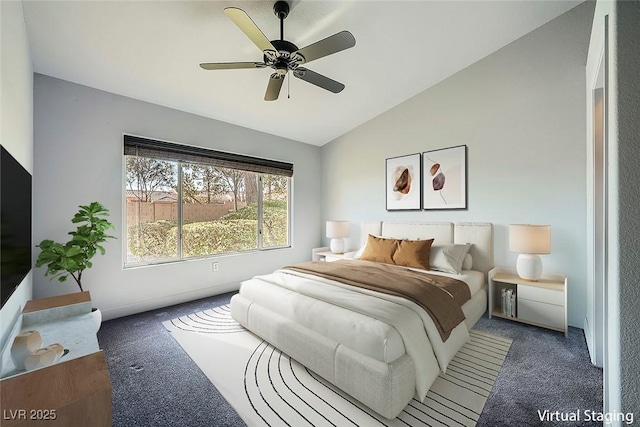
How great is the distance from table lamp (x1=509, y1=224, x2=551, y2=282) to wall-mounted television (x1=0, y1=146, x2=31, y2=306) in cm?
387

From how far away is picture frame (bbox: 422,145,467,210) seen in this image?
3.48 meters

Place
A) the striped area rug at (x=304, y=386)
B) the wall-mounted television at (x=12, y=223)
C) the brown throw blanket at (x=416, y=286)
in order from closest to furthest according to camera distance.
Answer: the wall-mounted television at (x=12, y=223) < the striped area rug at (x=304, y=386) < the brown throw blanket at (x=416, y=286)

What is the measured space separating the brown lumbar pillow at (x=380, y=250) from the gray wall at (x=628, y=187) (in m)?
2.30

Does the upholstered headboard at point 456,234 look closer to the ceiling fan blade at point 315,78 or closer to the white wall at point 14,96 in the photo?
the ceiling fan blade at point 315,78

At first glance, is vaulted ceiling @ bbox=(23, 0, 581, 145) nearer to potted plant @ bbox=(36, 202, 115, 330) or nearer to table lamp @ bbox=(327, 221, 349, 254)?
potted plant @ bbox=(36, 202, 115, 330)

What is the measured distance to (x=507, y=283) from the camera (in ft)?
9.80

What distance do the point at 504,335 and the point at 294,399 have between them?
214 centimetres

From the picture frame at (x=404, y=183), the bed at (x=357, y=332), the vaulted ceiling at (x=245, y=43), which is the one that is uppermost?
the vaulted ceiling at (x=245, y=43)

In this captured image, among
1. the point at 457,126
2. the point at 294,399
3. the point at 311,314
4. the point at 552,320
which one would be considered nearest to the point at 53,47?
the point at 311,314

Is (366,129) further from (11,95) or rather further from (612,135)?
(11,95)

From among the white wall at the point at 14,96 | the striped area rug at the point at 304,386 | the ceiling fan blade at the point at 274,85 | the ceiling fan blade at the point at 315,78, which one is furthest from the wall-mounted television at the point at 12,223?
the ceiling fan blade at the point at 315,78

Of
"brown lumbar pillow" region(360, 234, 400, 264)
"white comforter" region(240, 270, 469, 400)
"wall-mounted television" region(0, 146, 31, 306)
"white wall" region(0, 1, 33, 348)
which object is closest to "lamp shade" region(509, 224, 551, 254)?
"white comforter" region(240, 270, 469, 400)

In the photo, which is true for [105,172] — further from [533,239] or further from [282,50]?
[533,239]

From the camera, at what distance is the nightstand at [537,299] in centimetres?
254
